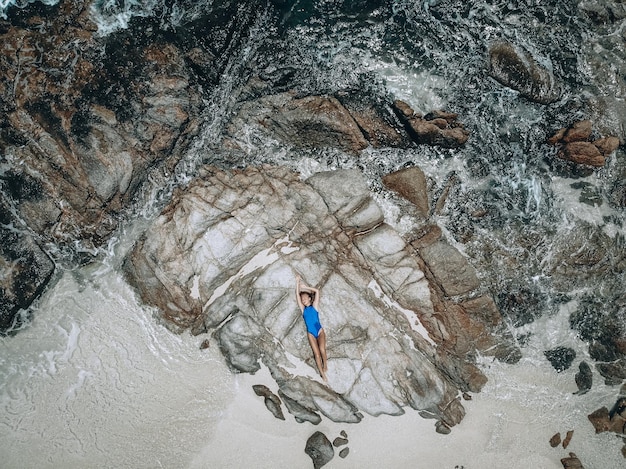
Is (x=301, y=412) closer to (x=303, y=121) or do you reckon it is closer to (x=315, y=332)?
(x=315, y=332)

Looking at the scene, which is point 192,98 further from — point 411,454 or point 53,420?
point 411,454

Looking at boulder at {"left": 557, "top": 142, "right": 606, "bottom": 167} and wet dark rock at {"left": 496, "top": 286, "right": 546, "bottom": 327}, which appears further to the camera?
boulder at {"left": 557, "top": 142, "right": 606, "bottom": 167}

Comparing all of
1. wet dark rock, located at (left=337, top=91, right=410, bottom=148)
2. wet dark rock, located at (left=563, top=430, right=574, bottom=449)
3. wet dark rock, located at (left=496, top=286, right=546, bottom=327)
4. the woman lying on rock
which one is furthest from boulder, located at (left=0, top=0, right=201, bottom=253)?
wet dark rock, located at (left=563, top=430, right=574, bottom=449)

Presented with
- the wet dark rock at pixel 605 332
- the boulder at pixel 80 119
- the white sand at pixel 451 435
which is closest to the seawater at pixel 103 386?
the white sand at pixel 451 435

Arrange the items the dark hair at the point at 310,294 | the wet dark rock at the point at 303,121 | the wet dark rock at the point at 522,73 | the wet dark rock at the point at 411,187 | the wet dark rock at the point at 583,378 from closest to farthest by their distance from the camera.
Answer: the dark hair at the point at 310,294
the wet dark rock at the point at 583,378
the wet dark rock at the point at 411,187
the wet dark rock at the point at 303,121
the wet dark rock at the point at 522,73

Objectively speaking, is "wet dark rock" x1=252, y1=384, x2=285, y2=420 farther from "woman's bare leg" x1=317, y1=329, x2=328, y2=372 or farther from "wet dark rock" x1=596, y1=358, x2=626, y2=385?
"wet dark rock" x1=596, y1=358, x2=626, y2=385

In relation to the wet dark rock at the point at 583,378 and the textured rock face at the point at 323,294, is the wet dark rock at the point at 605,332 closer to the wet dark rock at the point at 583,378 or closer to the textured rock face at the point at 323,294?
the wet dark rock at the point at 583,378

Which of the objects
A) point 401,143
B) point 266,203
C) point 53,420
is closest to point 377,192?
point 401,143
